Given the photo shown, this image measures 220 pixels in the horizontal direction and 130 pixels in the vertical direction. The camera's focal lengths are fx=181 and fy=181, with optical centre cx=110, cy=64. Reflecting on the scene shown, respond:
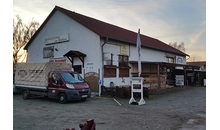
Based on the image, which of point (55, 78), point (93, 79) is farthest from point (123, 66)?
point (55, 78)

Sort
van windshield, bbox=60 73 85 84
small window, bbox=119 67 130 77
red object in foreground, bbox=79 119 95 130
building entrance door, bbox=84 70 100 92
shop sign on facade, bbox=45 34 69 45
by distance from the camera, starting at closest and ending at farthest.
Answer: red object in foreground, bbox=79 119 95 130 < van windshield, bbox=60 73 85 84 < building entrance door, bbox=84 70 100 92 < small window, bbox=119 67 130 77 < shop sign on facade, bbox=45 34 69 45

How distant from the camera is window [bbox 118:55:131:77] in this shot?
18078 millimetres

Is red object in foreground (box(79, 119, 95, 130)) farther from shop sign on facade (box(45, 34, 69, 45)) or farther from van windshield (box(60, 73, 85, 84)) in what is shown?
shop sign on facade (box(45, 34, 69, 45))

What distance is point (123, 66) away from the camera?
1834 centimetres

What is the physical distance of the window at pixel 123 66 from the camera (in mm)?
18078

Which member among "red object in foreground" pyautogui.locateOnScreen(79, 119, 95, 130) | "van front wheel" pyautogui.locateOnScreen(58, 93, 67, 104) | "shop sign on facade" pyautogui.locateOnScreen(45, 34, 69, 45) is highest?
"shop sign on facade" pyautogui.locateOnScreen(45, 34, 69, 45)

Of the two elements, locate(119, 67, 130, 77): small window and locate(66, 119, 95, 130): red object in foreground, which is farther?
locate(119, 67, 130, 77): small window

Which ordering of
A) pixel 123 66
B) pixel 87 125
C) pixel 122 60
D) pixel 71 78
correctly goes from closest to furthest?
pixel 87 125 < pixel 71 78 < pixel 123 66 < pixel 122 60

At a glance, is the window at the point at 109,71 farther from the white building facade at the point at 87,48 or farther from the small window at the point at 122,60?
the small window at the point at 122,60

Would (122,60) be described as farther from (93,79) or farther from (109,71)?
(93,79)

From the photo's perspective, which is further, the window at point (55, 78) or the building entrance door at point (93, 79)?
the building entrance door at point (93, 79)

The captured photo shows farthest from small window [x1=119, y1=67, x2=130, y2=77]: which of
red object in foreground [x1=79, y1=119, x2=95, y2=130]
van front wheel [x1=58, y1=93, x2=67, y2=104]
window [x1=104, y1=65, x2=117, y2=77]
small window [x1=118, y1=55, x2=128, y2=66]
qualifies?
red object in foreground [x1=79, y1=119, x2=95, y2=130]

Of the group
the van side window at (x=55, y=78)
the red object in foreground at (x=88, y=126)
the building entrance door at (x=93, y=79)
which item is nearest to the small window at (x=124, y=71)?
the building entrance door at (x=93, y=79)

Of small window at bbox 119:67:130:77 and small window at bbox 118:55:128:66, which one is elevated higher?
small window at bbox 118:55:128:66
